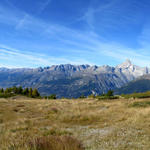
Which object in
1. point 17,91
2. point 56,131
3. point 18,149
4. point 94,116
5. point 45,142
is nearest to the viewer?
point 18,149

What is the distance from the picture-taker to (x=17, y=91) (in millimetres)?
105062

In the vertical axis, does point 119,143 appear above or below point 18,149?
below

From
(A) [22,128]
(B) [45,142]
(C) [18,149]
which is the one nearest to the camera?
(C) [18,149]

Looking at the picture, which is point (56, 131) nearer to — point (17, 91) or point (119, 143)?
point (119, 143)

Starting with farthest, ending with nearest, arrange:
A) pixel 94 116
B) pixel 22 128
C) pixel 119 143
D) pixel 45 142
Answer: pixel 94 116, pixel 22 128, pixel 119 143, pixel 45 142

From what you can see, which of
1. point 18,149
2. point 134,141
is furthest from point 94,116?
point 18,149

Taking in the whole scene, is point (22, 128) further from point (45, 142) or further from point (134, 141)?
point (134, 141)

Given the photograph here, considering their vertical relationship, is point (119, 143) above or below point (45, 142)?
below

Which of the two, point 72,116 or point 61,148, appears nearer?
point 61,148

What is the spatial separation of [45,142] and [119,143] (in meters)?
3.43

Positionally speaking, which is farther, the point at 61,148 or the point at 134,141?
the point at 134,141

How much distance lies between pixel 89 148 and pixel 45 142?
1.94 metres

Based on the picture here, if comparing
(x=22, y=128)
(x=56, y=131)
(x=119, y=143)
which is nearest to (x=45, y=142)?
(x=119, y=143)

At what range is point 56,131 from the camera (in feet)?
33.8
